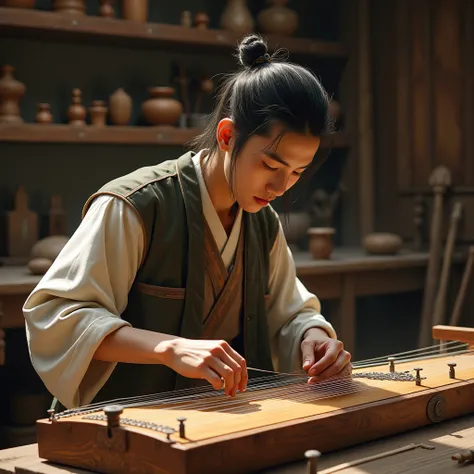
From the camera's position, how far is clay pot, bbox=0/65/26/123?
4.20 metres

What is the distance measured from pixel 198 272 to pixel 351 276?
2446 mm

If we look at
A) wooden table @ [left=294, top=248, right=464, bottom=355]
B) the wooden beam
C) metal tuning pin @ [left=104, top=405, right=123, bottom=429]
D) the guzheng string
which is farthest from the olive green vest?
the wooden beam

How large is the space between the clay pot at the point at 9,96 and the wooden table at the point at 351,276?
0.73m

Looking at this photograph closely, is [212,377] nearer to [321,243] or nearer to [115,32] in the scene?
[321,243]

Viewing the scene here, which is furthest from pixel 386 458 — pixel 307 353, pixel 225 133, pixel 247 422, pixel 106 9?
pixel 106 9

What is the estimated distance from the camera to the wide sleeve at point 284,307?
2.43m

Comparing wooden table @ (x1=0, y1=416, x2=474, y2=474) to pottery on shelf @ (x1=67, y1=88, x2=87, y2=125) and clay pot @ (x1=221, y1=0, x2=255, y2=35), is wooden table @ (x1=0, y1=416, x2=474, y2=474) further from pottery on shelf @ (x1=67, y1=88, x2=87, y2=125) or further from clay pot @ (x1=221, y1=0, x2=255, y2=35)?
clay pot @ (x1=221, y1=0, x2=255, y2=35)

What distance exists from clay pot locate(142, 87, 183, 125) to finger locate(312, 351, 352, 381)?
2.73 metres

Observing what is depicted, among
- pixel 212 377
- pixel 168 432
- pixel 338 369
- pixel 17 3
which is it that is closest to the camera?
pixel 168 432

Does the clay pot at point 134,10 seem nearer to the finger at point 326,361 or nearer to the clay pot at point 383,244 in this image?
the clay pot at point 383,244

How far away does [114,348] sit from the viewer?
187cm

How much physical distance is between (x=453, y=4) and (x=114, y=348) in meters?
3.68

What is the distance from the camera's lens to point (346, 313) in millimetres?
4574

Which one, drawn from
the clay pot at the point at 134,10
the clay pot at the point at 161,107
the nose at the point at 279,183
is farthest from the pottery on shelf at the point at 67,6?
the nose at the point at 279,183
